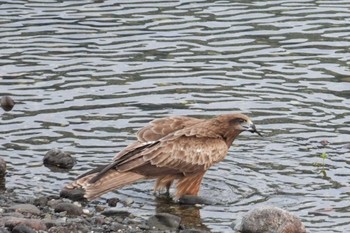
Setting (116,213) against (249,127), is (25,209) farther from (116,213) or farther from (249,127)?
(249,127)

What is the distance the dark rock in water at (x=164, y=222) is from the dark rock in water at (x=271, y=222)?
75 centimetres

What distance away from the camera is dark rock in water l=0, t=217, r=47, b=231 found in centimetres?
1317

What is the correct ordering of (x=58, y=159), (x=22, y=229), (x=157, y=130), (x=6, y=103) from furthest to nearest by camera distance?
(x=6, y=103)
(x=58, y=159)
(x=157, y=130)
(x=22, y=229)

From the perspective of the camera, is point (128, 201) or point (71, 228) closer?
point (71, 228)

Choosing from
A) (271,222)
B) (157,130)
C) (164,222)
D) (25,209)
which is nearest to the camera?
(271,222)

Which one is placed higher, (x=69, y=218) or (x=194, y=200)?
(x=69, y=218)

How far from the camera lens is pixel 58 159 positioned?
1617 cm

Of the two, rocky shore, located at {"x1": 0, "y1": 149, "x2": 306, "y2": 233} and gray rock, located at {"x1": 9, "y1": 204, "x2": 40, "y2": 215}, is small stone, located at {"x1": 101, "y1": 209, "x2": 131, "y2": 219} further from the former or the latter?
gray rock, located at {"x1": 9, "y1": 204, "x2": 40, "y2": 215}

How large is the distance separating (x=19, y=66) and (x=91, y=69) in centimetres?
116

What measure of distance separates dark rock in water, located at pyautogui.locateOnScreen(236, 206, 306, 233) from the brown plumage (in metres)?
1.78

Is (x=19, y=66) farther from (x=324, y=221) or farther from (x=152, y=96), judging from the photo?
(x=324, y=221)

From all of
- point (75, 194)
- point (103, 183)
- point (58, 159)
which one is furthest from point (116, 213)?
point (58, 159)

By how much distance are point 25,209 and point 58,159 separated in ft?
6.78

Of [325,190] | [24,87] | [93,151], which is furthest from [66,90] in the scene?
[325,190]
